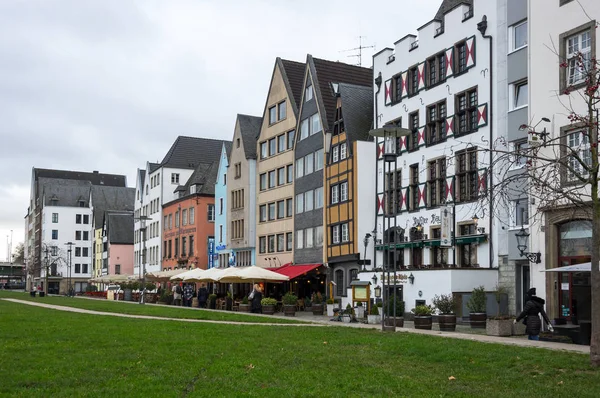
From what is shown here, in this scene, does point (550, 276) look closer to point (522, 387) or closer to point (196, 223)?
point (522, 387)

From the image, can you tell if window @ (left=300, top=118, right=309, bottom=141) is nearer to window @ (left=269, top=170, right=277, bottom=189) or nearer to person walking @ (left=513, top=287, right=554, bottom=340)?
window @ (left=269, top=170, right=277, bottom=189)

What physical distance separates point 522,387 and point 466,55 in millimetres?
24986

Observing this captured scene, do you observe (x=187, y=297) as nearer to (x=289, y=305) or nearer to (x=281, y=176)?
(x=281, y=176)

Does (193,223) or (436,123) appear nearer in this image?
(436,123)

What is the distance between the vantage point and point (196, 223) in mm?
74500

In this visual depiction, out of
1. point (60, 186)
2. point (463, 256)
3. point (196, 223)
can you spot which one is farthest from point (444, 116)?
point (60, 186)

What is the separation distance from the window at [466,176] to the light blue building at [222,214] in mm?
32993

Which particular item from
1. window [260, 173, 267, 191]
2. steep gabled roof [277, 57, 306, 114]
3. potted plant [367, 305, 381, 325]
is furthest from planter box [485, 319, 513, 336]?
window [260, 173, 267, 191]

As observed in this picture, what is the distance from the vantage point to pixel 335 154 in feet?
159

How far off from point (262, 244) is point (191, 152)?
32.4 metres

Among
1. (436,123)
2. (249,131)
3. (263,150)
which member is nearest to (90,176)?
(249,131)

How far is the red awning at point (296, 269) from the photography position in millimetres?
49041

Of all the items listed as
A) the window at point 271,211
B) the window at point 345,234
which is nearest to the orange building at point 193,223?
the window at point 271,211

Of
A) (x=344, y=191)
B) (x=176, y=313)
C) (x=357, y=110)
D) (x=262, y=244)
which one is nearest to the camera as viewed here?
(x=176, y=313)
